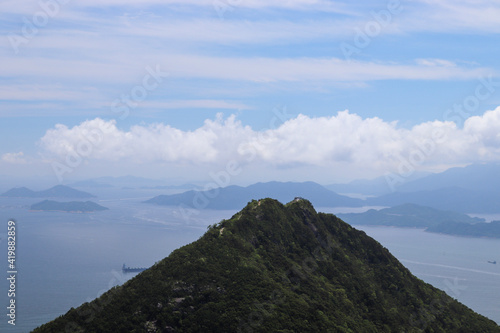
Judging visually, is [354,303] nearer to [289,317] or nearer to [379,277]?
[379,277]

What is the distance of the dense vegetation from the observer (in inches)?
1497

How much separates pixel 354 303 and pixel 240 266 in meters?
16.8

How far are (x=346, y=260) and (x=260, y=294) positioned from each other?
20.7 metres

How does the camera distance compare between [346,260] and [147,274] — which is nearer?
[147,274]

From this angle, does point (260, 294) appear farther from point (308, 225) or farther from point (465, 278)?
point (465, 278)

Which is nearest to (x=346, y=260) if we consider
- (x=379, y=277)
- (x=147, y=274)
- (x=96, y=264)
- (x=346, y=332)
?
(x=379, y=277)

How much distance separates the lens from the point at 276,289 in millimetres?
44031

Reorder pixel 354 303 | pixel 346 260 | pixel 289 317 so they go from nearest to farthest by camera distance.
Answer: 1. pixel 289 317
2. pixel 354 303
3. pixel 346 260

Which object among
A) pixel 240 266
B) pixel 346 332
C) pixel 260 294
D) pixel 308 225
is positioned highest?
pixel 308 225

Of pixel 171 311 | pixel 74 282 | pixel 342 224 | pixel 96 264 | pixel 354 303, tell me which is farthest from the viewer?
pixel 96 264


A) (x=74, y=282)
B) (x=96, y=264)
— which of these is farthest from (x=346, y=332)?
(x=96, y=264)

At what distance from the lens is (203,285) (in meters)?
41.7

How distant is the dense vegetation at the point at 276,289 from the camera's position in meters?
38.0

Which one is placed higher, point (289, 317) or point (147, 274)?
point (147, 274)
